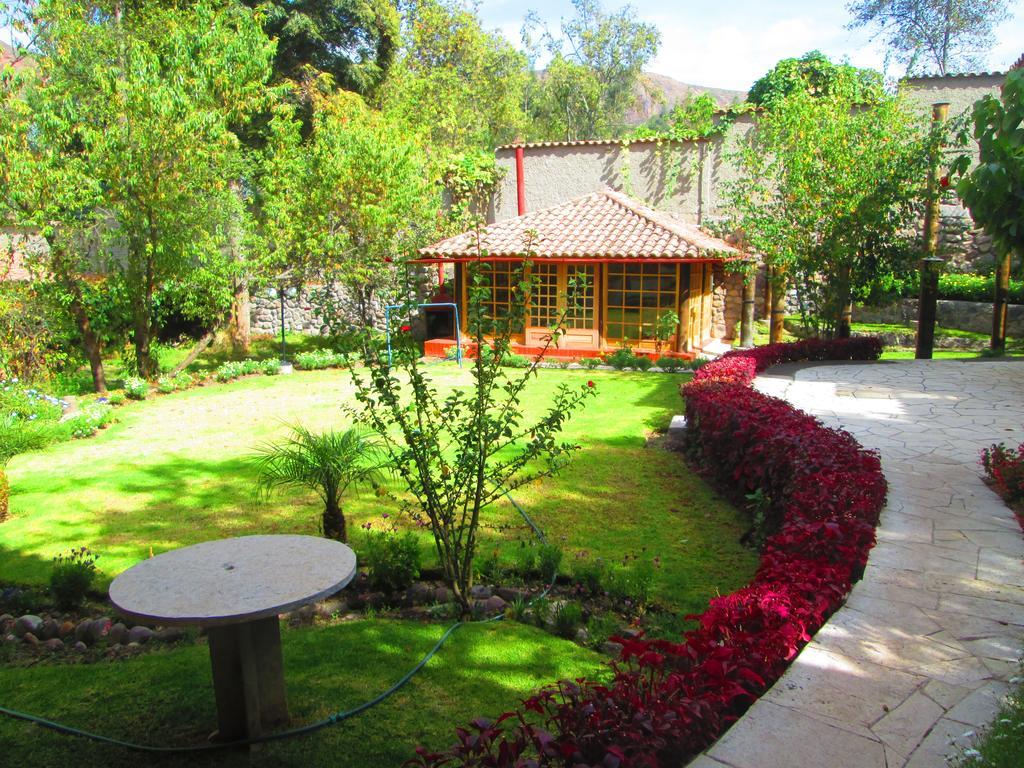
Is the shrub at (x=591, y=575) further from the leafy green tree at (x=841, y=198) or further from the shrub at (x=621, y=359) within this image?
the leafy green tree at (x=841, y=198)

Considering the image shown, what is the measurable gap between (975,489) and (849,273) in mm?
9089

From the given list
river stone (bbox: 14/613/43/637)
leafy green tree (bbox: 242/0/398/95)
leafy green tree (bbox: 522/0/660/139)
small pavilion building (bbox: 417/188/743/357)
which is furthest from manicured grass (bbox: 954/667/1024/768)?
leafy green tree (bbox: 522/0/660/139)

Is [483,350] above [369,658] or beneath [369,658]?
above

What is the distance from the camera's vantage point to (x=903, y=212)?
47.4 feet

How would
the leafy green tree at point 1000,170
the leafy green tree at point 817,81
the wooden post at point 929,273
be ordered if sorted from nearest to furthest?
the leafy green tree at point 1000,170 → the wooden post at point 929,273 → the leafy green tree at point 817,81

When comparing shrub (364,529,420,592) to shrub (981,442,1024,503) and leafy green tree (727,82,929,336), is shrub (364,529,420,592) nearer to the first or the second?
shrub (981,442,1024,503)

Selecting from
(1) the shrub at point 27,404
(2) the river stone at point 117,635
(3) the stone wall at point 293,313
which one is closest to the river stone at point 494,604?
(2) the river stone at point 117,635

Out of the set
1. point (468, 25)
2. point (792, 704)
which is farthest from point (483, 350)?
point (468, 25)

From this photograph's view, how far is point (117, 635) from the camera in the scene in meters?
5.05

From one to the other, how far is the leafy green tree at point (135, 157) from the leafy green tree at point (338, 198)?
200 centimetres

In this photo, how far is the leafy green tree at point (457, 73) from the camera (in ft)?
108

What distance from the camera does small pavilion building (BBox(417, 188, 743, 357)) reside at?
54.7ft

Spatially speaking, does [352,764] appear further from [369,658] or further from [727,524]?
[727,524]

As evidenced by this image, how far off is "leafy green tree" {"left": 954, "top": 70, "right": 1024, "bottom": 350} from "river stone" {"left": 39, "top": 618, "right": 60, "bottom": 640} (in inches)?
250
